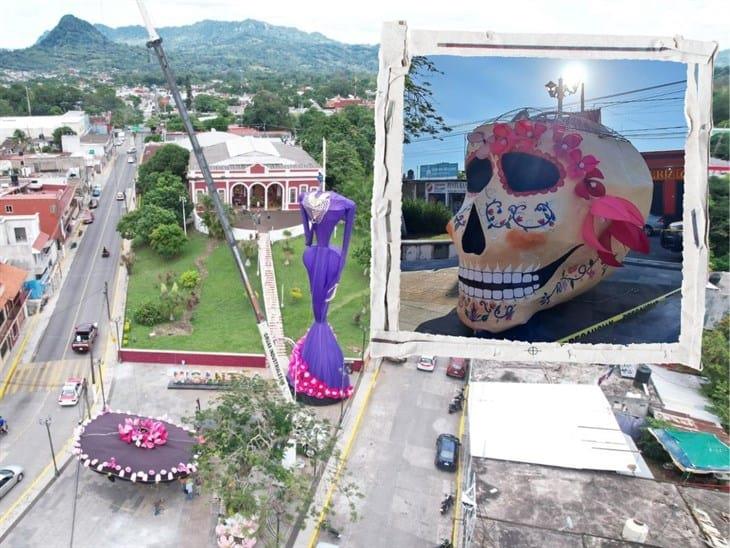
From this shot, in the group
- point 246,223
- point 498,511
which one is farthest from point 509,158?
point 246,223

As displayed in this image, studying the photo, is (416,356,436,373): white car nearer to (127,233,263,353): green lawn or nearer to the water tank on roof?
(127,233,263,353): green lawn

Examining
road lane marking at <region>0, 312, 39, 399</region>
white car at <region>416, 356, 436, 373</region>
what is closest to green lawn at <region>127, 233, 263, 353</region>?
road lane marking at <region>0, 312, 39, 399</region>

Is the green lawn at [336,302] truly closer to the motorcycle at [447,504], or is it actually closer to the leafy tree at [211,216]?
the leafy tree at [211,216]

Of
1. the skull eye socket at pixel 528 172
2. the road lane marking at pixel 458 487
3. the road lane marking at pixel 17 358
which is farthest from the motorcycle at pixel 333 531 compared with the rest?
the road lane marking at pixel 17 358

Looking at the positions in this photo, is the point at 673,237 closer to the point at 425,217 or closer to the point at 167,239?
the point at 425,217

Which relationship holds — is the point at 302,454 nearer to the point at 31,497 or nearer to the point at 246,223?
the point at 31,497
